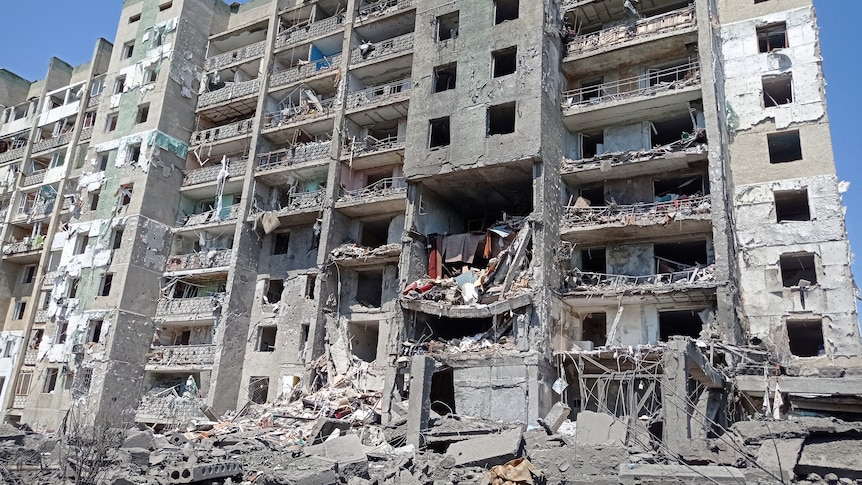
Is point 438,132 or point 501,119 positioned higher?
point 501,119

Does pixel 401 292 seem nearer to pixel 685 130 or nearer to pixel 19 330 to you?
pixel 685 130

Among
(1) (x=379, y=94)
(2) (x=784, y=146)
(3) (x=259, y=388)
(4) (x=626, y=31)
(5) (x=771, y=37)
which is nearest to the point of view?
(4) (x=626, y=31)

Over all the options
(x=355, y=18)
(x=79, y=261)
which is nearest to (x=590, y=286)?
(x=355, y=18)

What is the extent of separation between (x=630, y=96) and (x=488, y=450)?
18.3 meters

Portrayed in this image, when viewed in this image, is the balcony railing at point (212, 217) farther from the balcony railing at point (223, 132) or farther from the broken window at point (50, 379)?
the broken window at point (50, 379)

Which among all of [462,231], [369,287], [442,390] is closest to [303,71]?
[369,287]

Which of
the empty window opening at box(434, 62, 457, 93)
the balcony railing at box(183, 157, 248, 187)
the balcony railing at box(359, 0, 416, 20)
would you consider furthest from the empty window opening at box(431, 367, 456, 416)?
the balcony railing at box(359, 0, 416, 20)

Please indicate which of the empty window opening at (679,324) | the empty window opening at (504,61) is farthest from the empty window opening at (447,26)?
the empty window opening at (679,324)

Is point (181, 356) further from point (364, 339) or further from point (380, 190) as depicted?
point (380, 190)

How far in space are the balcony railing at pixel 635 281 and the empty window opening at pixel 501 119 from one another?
7.15 m

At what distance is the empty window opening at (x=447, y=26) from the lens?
31900 mm

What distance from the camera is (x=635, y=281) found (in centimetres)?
2709

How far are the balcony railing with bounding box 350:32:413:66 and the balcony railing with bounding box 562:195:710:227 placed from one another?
42.8 feet

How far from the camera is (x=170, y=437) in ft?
84.0
